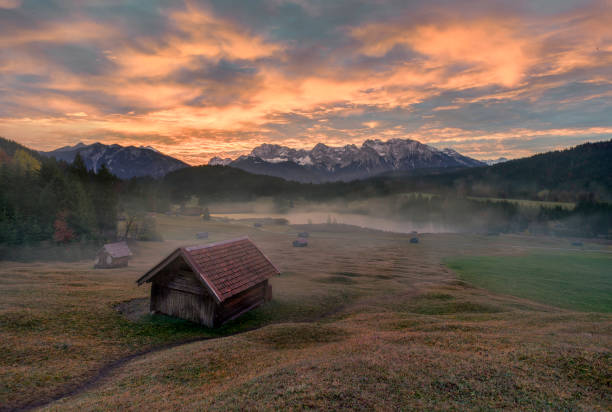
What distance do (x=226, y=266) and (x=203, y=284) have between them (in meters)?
3.18

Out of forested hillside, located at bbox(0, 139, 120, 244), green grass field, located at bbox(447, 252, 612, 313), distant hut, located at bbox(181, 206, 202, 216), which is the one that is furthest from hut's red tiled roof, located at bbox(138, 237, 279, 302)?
distant hut, located at bbox(181, 206, 202, 216)

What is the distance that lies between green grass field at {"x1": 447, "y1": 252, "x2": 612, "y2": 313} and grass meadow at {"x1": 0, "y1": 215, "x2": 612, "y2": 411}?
15.9 ft

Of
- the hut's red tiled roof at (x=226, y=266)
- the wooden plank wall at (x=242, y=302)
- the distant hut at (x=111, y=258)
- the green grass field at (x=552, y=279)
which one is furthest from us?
the distant hut at (x=111, y=258)

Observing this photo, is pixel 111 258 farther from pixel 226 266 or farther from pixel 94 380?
pixel 94 380

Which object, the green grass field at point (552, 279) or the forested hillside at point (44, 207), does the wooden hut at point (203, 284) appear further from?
the forested hillside at point (44, 207)

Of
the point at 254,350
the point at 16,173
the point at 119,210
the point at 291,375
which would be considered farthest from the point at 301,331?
the point at 119,210

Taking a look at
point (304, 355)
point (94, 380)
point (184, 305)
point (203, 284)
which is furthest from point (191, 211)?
point (304, 355)

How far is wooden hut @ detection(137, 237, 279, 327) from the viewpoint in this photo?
76.1ft

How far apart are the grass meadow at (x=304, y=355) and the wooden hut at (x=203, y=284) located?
1165 millimetres

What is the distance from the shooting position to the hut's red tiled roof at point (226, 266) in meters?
23.1

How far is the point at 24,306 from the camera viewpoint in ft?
73.8

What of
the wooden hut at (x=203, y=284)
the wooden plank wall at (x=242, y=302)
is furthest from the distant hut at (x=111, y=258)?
the wooden plank wall at (x=242, y=302)

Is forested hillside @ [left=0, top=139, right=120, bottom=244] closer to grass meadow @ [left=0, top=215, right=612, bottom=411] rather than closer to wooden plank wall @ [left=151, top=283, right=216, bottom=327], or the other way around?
grass meadow @ [left=0, top=215, right=612, bottom=411]

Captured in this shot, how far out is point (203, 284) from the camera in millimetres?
22797
